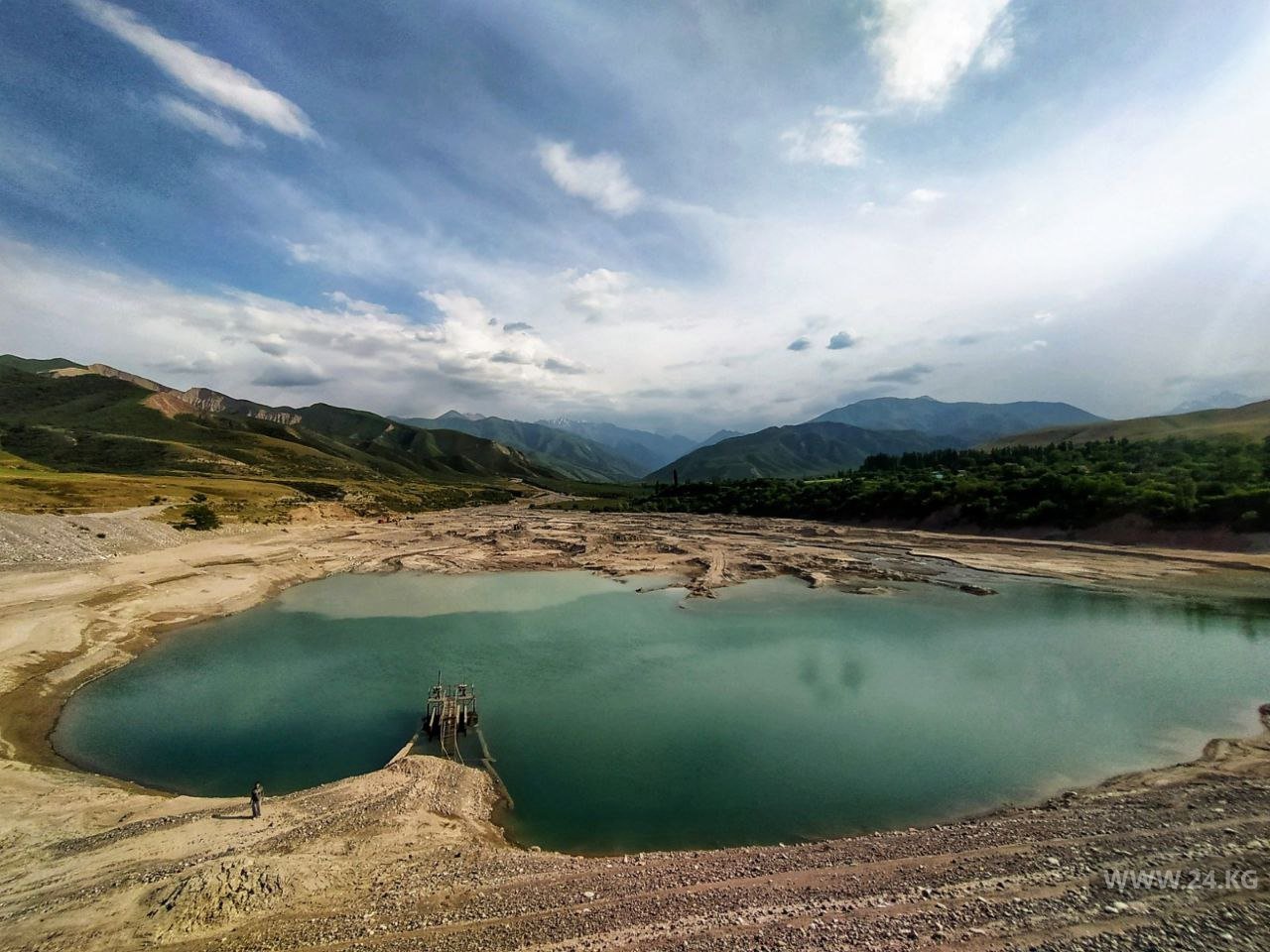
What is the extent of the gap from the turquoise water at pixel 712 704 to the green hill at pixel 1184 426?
101878 millimetres

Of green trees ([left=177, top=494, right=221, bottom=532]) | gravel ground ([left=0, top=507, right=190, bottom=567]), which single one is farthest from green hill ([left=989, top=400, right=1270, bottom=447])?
gravel ground ([left=0, top=507, right=190, bottom=567])

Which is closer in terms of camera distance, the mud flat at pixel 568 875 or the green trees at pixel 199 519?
the mud flat at pixel 568 875

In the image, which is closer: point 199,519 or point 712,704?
point 712,704

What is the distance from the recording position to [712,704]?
80.3ft

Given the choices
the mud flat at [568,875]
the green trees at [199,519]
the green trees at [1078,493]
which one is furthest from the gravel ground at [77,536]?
the green trees at [1078,493]

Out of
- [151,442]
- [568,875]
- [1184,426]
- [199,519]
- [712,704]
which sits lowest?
[712,704]

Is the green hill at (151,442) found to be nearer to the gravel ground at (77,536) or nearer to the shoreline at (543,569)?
the gravel ground at (77,536)

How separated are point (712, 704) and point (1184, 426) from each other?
17476 centimetres

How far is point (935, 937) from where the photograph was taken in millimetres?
10047

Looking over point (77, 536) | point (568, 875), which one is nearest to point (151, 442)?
point (77, 536)

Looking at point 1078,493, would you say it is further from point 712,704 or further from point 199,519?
point 199,519

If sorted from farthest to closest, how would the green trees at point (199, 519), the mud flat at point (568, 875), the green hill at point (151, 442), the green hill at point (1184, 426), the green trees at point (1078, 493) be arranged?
the green hill at point (1184, 426) < the green hill at point (151, 442) < the green trees at point (199, 519) < the green trees at point (1078, 493) < the mud flat at point (568, 875)

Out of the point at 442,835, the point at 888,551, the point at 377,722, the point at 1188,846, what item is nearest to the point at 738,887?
the point at 442,835

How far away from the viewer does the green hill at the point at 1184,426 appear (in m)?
106
